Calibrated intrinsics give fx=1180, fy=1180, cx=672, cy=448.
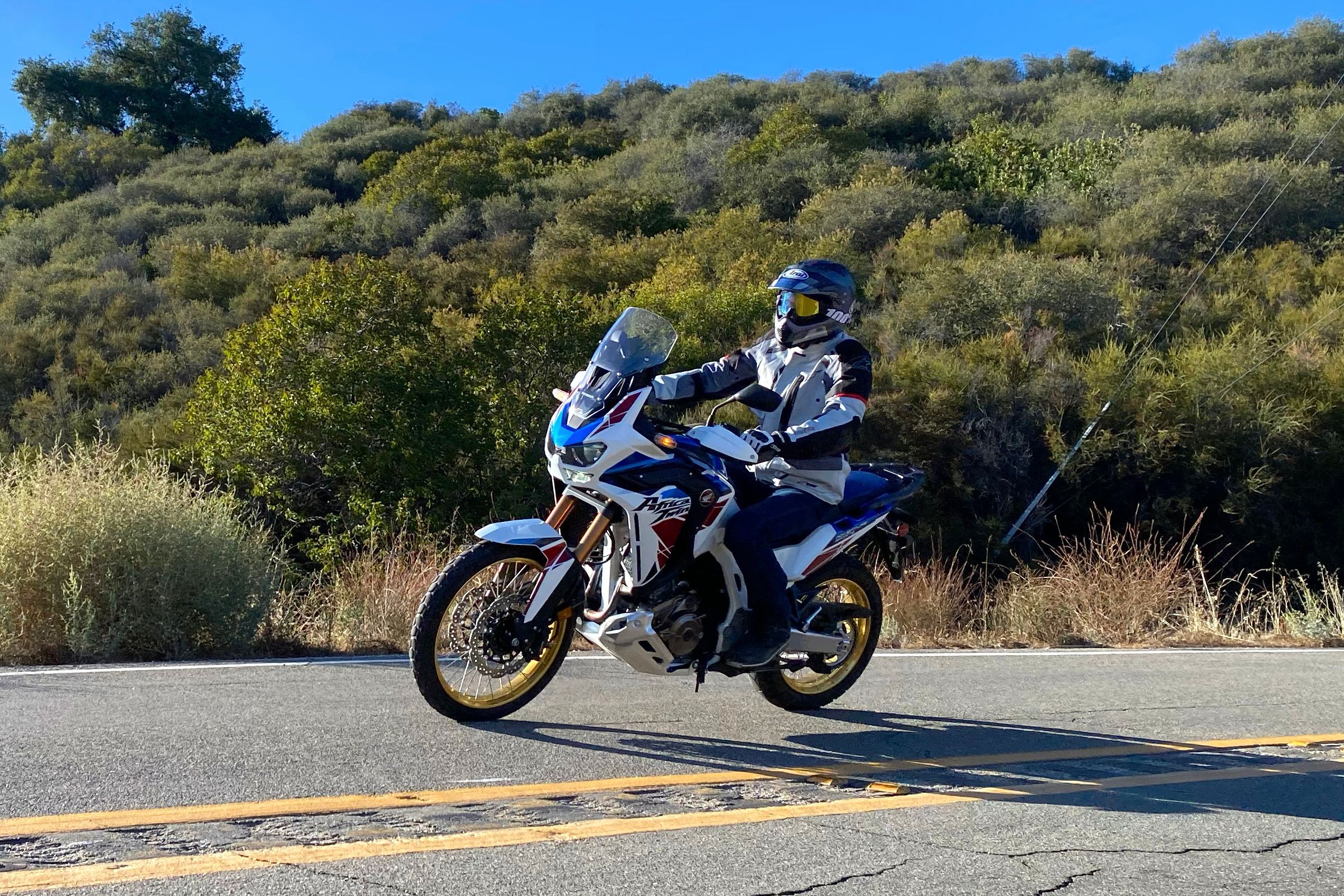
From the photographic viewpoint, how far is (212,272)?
29.7m

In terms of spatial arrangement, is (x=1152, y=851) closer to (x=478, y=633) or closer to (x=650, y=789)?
(x=650, y=789)

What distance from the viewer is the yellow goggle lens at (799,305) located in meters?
5.72

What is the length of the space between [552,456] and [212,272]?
2726 cm

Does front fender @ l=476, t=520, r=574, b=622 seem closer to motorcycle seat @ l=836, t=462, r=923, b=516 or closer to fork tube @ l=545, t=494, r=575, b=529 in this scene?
fork tube @ l=545, t=494, r=575, b=529

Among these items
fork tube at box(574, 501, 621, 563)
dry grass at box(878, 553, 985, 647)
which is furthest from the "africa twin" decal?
dry grass at box(878, 553, 985, 647)

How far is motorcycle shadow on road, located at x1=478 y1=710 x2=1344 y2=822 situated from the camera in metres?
4.63

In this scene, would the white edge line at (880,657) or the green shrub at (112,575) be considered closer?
the white edge line at (880,657)

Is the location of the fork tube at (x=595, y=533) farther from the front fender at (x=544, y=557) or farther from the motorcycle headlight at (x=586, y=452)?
the motorcycle headlight at (x=586, y=452)

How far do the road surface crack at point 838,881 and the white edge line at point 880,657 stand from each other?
3.72m

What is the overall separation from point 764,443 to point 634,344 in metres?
0.73

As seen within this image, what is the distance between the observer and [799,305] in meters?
5.75

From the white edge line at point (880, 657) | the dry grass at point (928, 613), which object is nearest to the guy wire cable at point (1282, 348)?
the white edge line at point (880, 657)

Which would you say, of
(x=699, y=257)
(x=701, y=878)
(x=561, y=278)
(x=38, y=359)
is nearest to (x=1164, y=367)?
(x=699, y=257)

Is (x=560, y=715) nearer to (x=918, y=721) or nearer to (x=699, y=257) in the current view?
(x=918, y=721)
